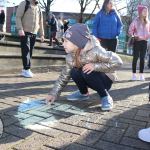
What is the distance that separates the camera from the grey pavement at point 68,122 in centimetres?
280

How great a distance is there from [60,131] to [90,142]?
373 millimetres

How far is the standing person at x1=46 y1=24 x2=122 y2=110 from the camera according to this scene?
3885mm

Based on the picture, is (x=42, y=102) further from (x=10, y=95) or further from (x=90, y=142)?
(x=90, y=142)

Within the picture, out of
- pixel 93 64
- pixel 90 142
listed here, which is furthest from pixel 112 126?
pixel 93 64

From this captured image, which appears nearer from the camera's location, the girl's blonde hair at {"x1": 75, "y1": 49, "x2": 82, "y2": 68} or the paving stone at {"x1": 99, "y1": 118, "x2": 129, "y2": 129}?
the paving stone at {"x1": 99, "y1": 118, "x2": 129, "y2": 129}

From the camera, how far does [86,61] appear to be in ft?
13.1

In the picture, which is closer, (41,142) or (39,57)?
(41,142)

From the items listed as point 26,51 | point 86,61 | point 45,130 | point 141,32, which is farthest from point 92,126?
point 141,32

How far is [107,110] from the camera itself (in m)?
4.04

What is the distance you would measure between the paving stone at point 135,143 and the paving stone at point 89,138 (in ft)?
0.78

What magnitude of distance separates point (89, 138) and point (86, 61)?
49.3 inches

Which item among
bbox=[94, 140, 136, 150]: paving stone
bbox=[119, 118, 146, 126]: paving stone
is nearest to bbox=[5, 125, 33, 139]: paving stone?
bbox=[94, 140, 136, 150]: paving stone

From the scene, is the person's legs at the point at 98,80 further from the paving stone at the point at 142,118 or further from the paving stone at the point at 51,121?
the paving stone at the point at 51,121

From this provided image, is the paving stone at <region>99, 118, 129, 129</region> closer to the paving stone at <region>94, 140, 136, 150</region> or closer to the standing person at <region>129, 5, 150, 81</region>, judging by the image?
the paving stone at <region>94, 140, 136, 150</region>
